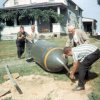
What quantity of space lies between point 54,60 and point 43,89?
55.9 inches

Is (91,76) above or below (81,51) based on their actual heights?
below

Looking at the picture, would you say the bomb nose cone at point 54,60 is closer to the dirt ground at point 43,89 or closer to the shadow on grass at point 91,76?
the dirt ground at point 43,89

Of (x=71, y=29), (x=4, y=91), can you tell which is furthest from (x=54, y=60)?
(x=4, y=91)

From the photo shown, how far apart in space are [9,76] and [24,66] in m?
1.62

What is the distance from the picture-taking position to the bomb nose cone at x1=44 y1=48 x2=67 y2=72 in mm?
11966

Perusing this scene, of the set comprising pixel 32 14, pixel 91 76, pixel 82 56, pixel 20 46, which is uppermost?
pixel 32 14

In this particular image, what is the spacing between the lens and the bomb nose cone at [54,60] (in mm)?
11966

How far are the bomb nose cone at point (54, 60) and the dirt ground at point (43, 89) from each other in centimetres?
44

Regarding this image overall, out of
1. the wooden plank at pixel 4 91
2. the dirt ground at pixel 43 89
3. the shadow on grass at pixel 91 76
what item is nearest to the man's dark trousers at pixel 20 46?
the dirt ground at pixel 43 89

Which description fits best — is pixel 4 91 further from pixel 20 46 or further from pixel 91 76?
pixel 20 46

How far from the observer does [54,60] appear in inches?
475

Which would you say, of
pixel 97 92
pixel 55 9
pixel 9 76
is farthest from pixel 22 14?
pixel 97 92

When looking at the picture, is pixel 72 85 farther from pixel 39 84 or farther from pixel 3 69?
pixel 3 69

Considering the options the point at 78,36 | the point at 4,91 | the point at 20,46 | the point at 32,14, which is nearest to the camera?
the point at 4,91
